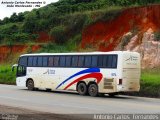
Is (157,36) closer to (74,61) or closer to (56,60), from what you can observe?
(56,60)

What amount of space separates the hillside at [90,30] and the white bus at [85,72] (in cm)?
1406

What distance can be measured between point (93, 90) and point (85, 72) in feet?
4.59

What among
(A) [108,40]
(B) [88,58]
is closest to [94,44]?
(A) [108,40]

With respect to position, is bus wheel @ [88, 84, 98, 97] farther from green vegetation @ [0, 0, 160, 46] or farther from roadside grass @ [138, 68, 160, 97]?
green vegetation @ [0, 0, 160, 46]

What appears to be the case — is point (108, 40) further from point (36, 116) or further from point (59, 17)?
point (36, 116)

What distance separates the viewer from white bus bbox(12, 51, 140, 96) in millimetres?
26172

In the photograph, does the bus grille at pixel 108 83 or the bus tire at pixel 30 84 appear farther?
the bus tire at pixel 30 84

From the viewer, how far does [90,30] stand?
55.8m

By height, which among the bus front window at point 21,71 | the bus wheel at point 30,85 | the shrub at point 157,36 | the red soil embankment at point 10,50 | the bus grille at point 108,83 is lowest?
the bus wheel at point 30,85

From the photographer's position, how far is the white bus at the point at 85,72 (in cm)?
2617

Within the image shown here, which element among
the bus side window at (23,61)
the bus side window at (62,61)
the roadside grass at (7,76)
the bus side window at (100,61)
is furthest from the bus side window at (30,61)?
the roadside grass at (7,76)

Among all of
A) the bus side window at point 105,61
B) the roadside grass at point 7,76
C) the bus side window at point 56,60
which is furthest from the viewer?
the roadside grass at point 7,76

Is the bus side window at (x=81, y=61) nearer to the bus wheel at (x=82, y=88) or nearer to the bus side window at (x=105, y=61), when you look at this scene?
the bus wheel at (x=82, y=88)

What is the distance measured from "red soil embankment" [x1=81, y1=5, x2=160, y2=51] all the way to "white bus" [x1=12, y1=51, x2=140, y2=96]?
722 inches
